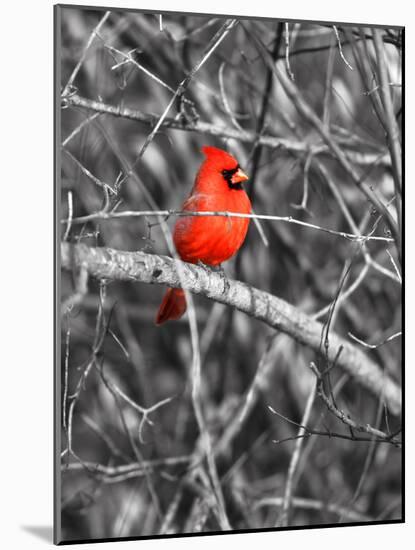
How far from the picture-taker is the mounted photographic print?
3957 mm

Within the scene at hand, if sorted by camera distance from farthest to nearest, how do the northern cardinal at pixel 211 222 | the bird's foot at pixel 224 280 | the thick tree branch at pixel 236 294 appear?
the bird's foot at pixel 224 280 → the northern cardinal at pixel 211 222 → the thick tree branch at pixel 236 294

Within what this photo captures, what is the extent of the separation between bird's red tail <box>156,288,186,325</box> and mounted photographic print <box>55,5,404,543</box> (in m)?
0.01

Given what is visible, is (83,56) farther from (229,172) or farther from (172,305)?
(172,305)

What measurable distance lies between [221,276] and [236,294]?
100 mm

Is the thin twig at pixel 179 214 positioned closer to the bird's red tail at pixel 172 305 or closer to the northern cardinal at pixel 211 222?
the northern cardinal at pixel 211 222

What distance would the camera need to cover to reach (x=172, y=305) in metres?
4.23

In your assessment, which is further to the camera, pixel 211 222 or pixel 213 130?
pixel 213 130

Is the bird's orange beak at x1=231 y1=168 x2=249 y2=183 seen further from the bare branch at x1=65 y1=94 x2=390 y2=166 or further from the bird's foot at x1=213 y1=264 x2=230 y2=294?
the bird's foot at x1=213 y1=264 x2=230 y2=294

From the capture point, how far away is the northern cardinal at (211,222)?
13.7ft

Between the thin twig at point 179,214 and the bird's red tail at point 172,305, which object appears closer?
the thin twig at point 179,214

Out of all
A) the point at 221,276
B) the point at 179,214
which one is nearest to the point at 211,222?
the point at 179,214

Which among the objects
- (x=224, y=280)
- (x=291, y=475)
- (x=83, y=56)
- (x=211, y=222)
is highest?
(x=83, y=56)

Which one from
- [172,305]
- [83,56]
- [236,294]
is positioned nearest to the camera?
[83,56]

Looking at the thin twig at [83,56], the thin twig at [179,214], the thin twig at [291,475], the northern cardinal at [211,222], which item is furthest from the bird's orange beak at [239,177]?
the thin twig at [291,475]
